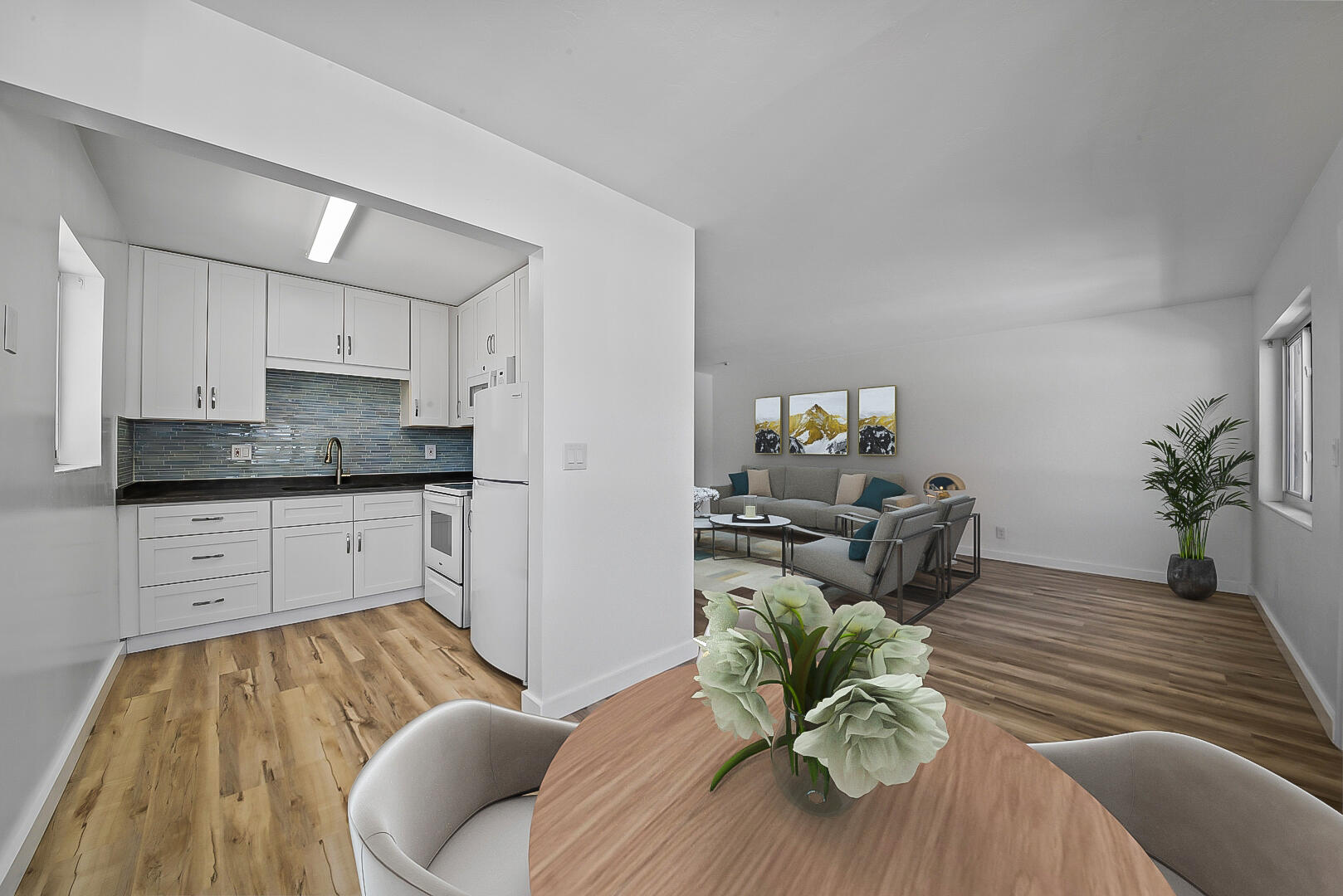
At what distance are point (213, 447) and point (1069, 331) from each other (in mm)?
7413

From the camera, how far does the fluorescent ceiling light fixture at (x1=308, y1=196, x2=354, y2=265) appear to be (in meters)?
2.66

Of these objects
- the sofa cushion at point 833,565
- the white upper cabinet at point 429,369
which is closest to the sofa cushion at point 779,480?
the sofa cushion at point 833,565

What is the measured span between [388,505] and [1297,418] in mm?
6607

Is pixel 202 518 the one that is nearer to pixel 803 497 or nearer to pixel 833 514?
pixel 833 514

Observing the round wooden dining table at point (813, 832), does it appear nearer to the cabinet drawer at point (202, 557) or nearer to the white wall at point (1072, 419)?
the cabinet drawer at point (202, 557)

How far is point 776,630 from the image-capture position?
32.9 inches

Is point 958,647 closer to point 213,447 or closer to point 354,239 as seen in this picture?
point 354,239

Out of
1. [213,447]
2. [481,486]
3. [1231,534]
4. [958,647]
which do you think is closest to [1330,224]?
[958,647]

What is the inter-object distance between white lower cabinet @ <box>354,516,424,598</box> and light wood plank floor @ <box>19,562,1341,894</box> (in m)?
0.22

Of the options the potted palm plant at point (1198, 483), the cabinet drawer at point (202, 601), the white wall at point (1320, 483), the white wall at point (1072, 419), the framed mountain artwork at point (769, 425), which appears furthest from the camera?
the framed mountain artwork at point (769, 425)

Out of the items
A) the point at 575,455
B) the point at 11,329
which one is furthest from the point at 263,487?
the point at 575,455

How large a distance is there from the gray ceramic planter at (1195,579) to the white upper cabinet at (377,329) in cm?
654


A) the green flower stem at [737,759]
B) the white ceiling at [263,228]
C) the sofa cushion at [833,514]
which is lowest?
the sofa cushion at [833,514]

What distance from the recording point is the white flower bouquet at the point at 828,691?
680 millimetres
